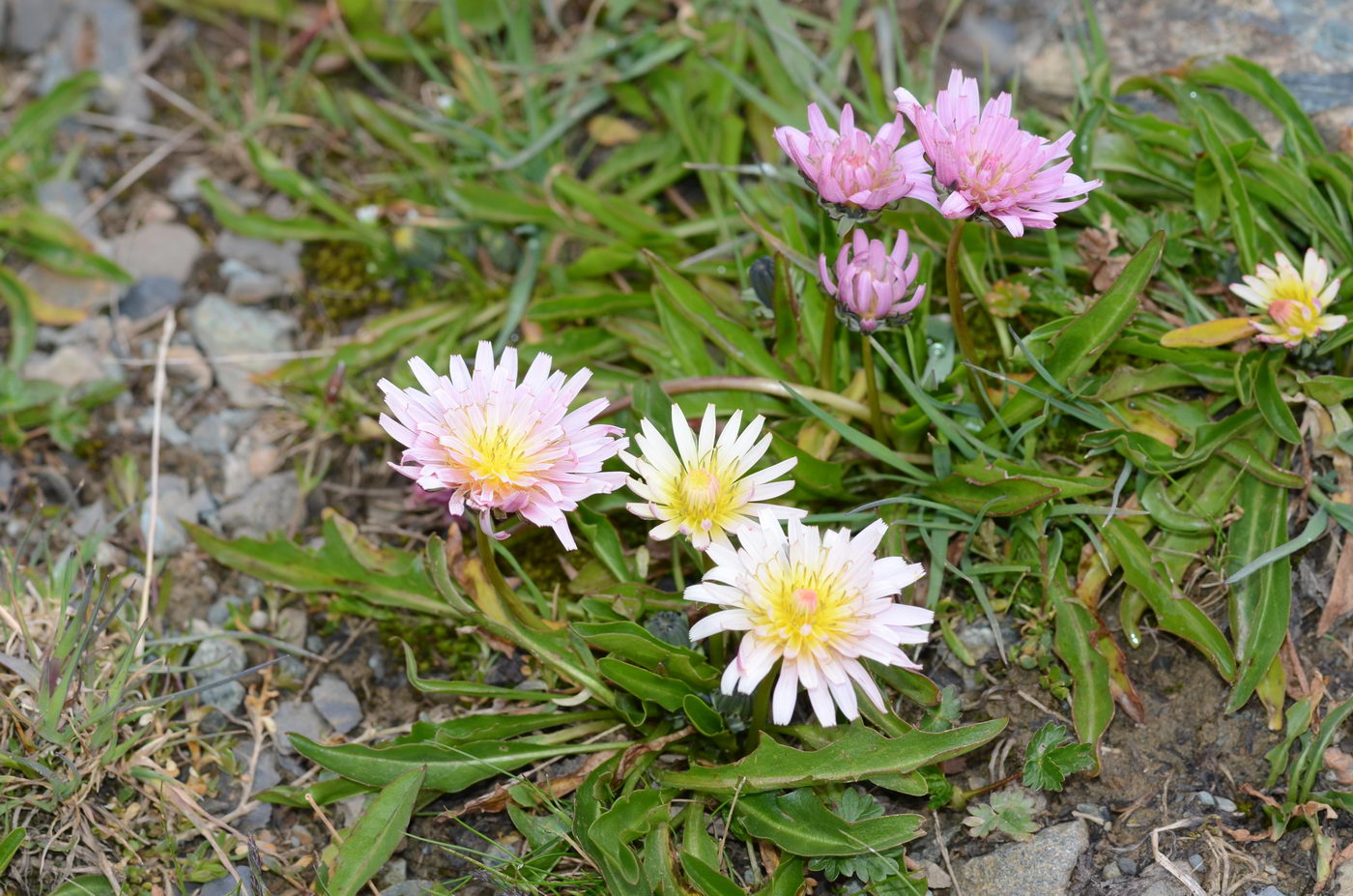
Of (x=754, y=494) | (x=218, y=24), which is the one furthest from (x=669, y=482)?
(x=218, y=24)

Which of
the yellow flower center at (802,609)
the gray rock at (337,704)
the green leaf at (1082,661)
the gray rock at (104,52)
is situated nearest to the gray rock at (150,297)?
the gray rock at (104,52)

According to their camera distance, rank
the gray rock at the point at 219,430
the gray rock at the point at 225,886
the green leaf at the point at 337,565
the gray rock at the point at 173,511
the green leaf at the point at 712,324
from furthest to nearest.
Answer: the gray rock at the point at 219,430, the gray rock at the point at 173,511, the green leaf at the point at 712,324, the green leaf at the point at 337,565, the gray rock at the point at 225,886

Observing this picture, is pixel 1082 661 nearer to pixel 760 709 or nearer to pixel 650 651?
pixel 760 709

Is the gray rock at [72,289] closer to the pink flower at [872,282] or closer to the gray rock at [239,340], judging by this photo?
the gray rock at [239,340]

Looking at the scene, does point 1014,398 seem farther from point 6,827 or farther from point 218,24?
point 218,24

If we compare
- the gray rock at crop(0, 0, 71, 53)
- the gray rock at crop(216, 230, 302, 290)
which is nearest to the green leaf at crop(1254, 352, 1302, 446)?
the gray rock at crop(216, 230, 302, 290)

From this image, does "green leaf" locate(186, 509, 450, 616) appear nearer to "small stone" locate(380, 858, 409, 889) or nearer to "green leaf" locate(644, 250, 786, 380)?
"small stone" locate(380, 858, 409, 889)
